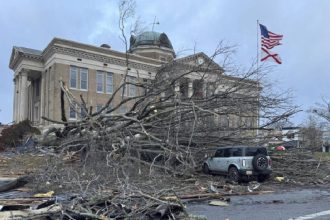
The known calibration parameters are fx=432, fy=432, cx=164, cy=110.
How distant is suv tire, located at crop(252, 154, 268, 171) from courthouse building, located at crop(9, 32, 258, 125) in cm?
3145

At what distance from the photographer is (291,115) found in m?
19.7

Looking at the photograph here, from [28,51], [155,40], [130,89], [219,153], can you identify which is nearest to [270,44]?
[219,153]

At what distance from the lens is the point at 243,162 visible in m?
16.8

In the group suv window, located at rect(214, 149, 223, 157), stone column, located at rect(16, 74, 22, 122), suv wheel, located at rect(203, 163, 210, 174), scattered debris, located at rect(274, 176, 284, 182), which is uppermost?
stone column, located at rect(16, 74, 22, 122)

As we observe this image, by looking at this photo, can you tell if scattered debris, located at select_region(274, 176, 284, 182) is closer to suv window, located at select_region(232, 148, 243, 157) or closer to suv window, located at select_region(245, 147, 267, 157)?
suv window, located at select_region(245, 147, 267, 157)

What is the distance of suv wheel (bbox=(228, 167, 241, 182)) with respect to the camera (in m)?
16.9

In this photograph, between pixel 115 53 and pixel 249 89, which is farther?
pixel 115 53

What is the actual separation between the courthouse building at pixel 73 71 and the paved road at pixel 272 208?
3560 centimetres

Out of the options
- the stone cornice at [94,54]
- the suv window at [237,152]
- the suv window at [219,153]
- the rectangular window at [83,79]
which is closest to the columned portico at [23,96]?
the stone cornice at [94,54]

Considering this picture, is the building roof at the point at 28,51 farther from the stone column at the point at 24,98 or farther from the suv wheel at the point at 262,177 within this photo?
the suv wheel at the point at 262,177

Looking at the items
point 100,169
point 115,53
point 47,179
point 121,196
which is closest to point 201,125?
point 100,169

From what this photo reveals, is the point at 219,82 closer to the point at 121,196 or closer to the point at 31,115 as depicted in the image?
the point at 121,196

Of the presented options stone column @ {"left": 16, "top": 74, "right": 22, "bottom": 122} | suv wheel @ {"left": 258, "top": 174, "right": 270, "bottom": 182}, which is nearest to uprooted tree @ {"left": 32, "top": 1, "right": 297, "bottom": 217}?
suv wheel @ {"left": 258, "top": 174, "right": 270, "bottom": 182}

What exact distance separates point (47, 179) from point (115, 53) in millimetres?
44413
